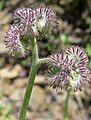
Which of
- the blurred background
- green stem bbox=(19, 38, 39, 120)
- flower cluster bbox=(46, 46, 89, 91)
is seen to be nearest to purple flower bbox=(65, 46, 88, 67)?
flower cluster bbox=(46, 46, 89, 91)

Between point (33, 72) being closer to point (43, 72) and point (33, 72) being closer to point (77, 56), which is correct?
point (77, 56)

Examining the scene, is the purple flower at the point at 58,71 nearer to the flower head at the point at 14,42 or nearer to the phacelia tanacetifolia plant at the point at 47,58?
the phacelia tanacetifolia plant at the point at 47,58

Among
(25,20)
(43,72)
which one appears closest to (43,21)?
(25,20)

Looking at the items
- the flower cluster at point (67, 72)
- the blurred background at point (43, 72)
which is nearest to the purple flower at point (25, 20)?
the flower cluster at point (67, 72)

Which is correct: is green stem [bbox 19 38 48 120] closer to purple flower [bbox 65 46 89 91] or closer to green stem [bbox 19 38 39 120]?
green stem [bbox 19 38 39 120]

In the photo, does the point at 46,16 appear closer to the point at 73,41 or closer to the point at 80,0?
the point at 73,41

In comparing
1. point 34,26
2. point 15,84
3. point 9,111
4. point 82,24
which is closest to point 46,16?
point 34,26

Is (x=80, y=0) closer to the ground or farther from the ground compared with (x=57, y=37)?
farther from the ground
